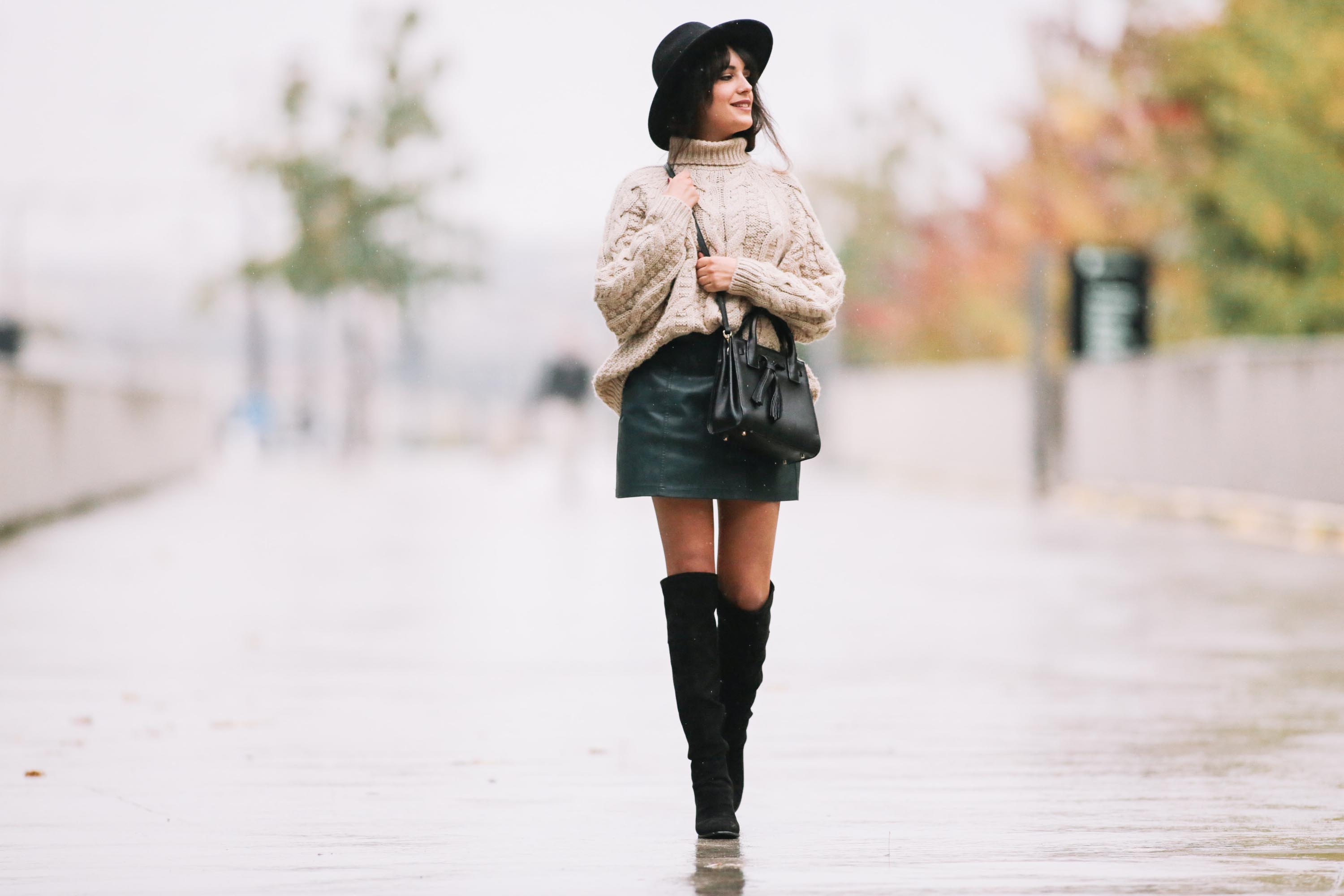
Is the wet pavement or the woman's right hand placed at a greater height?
the woman's right hand

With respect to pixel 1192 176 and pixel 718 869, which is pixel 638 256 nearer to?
pixel 718 869

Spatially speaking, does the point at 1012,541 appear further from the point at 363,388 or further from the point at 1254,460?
the point at 363,388

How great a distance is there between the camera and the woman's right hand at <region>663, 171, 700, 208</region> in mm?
4500

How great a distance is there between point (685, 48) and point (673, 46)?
63mm

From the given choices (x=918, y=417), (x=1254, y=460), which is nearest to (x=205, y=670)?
(x=1254, y=460)

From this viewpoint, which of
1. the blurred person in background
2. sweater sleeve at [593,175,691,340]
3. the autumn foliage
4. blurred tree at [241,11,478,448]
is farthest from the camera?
blurred tree at [241,11,478,448]

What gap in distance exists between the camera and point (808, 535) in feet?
54.6

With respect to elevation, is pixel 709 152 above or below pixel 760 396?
above

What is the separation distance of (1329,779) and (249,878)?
9.15 feet

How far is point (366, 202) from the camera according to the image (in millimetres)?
43031

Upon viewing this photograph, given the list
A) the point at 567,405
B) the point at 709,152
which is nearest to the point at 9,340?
the point at 567,405

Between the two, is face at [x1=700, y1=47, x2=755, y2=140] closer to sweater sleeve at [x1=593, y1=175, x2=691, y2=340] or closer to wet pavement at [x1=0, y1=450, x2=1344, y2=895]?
sweater sleeve at [x1=593, y1=175, x2=691, y2=340]

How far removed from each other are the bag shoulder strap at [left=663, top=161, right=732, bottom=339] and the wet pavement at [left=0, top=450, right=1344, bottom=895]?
1.09m

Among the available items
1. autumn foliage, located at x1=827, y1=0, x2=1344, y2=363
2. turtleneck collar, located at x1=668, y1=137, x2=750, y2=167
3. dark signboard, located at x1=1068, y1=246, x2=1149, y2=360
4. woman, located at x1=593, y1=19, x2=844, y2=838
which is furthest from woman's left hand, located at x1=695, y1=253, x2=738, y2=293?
autumn foliage, located at x1=827, y1=0, x2=1344, y2=363
